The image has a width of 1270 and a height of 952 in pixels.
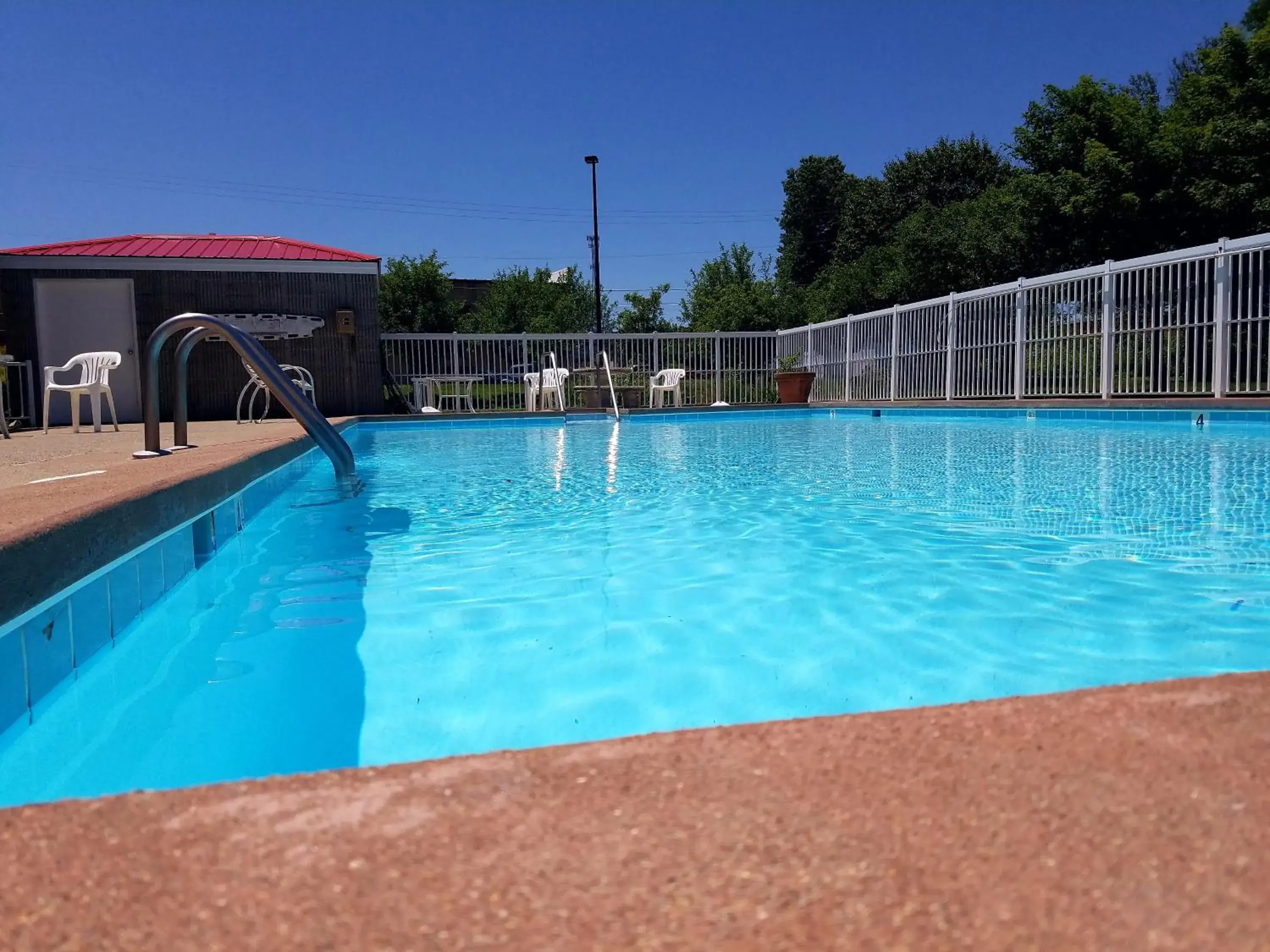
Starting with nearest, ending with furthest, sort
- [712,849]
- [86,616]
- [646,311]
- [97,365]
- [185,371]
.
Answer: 1. [712,849]
2. [86,616]
3. [185,371]
4. [97,365]
5. [646,311]

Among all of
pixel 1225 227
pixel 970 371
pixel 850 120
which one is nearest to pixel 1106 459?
pixel 970 371

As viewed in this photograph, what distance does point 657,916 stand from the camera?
0.57 m

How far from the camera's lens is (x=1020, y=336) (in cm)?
1223

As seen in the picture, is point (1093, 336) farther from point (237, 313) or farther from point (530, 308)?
point (530, 308)

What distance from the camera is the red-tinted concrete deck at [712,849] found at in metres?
0.55

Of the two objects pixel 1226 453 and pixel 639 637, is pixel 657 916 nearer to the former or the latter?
pixel 639 637

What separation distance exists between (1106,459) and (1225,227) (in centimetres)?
1443

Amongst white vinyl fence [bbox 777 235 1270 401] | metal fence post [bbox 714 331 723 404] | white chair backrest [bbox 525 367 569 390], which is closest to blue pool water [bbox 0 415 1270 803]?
white vinyl fence [bbox 777 235 1270 401]

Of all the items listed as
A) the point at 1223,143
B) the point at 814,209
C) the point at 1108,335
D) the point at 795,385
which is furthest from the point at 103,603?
the point at 814,209

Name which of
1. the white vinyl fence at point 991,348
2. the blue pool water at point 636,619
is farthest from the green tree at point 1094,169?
the blue pool water at point 636,619

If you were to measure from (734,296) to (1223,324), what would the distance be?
19622 mm

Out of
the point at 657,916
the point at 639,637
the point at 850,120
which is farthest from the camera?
the point at 850,120

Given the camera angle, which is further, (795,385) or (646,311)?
(646,311)

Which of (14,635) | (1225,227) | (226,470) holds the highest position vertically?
(1225,227)
